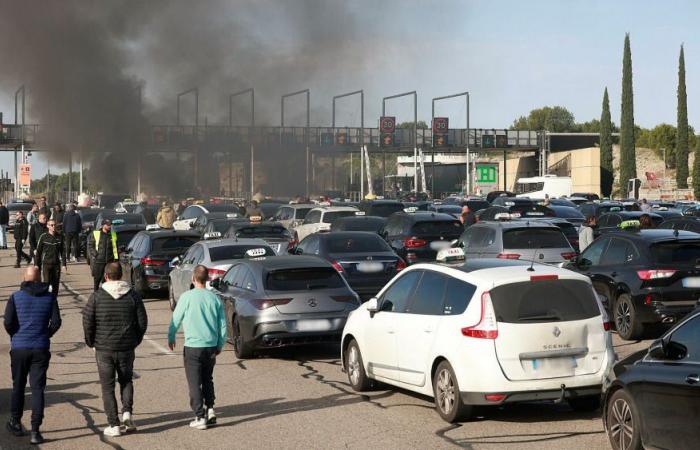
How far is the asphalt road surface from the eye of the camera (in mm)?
9484

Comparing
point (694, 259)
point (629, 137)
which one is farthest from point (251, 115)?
point (694, 259)

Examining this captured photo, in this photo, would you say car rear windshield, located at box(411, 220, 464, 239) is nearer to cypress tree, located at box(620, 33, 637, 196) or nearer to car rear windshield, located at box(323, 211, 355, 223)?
car rear windshield, located at box(323, 211, 355, 223)

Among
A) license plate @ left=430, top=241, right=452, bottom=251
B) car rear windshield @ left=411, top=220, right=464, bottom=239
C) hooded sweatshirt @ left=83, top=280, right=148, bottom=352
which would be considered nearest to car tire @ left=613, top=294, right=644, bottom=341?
hooded sweatshirt @ left=83, top=280, right=148, bottom=352

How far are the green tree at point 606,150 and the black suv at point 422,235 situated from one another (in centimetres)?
6401

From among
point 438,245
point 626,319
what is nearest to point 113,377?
point 626,319

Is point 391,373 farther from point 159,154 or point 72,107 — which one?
point 159,154

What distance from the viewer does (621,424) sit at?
27.2 ft

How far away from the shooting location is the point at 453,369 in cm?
986

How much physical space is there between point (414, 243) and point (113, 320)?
51.7 feet

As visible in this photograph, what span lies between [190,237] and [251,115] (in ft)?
189

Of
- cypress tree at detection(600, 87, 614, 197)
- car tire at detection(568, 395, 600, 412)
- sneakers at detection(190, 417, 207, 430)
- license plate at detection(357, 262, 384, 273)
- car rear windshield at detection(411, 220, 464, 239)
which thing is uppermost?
cypress tree at detection(600, 87, 614, 197)

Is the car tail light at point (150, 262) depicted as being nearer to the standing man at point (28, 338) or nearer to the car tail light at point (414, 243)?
the car tail light at point (414, 243)

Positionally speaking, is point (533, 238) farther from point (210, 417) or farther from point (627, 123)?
point (627, 123)

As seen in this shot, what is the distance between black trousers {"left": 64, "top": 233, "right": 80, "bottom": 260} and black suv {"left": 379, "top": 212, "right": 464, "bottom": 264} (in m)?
12.2
